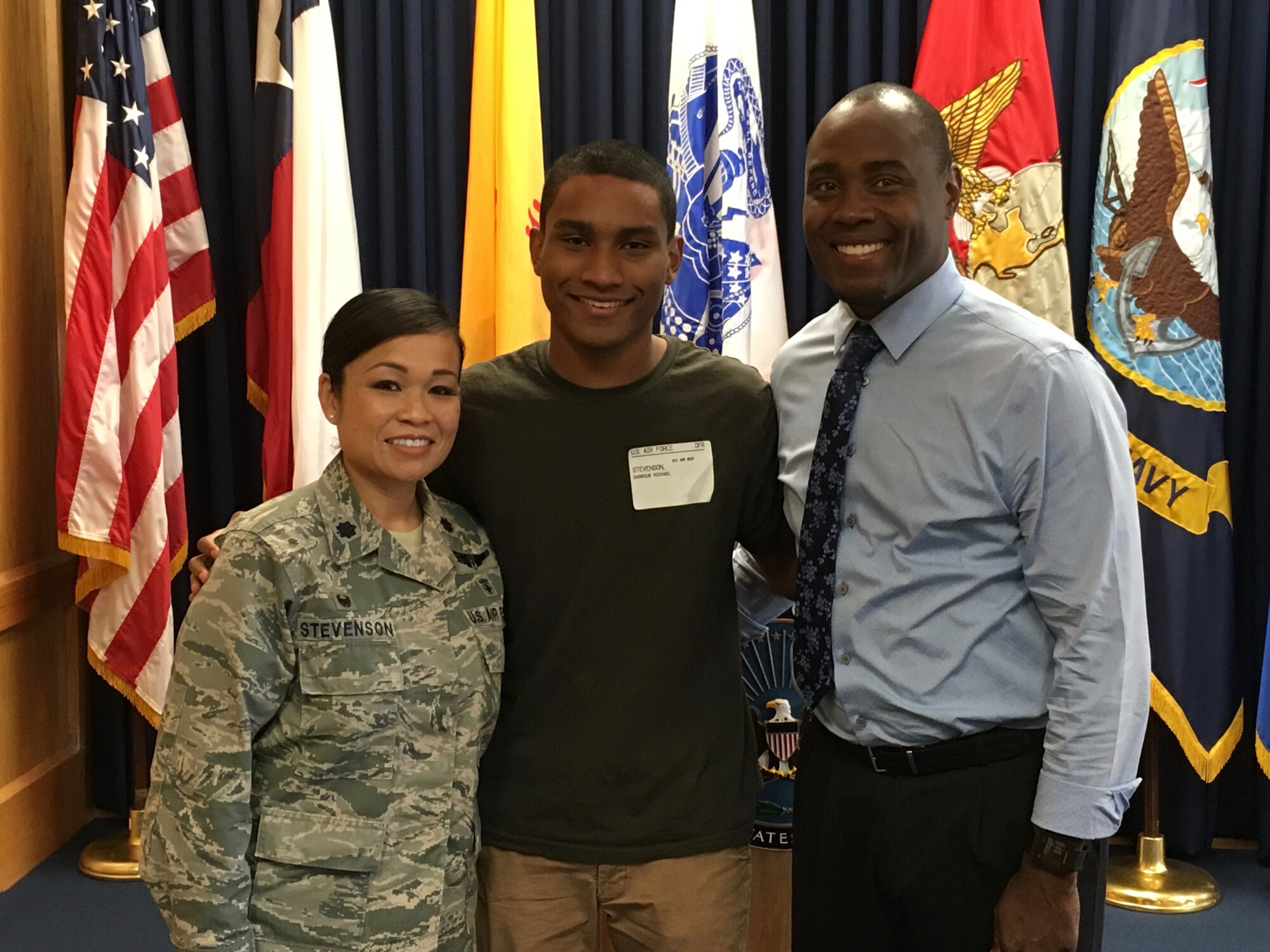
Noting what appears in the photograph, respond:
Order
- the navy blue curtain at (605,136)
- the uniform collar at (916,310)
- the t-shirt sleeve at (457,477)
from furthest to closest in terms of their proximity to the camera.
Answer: the navy blue curtain at (605,136), the t-shirt sleeve at (457,477), the uniform collar at (916,310)

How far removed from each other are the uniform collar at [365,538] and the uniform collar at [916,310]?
2.44ft

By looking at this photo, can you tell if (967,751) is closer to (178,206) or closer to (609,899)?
(609,899)

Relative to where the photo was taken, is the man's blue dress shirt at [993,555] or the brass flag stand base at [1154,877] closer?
the man's blue dress shirt at [993,555]

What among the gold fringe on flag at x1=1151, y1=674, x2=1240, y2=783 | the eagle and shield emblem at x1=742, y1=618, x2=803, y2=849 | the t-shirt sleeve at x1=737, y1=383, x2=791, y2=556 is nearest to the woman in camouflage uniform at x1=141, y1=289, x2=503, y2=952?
the t-shirt sleeve at x1=737, y1=383, x2=791, y2=556

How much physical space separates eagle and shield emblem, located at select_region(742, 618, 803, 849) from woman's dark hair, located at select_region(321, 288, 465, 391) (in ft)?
4.00

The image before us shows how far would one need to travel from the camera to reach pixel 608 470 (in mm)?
1987

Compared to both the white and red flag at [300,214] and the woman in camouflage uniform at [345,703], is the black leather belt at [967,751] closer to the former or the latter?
the woman in camouflage uniform at [345,703]

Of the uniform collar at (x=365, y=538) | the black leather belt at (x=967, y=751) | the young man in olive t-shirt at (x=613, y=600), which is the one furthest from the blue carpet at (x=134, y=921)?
the uniform collar at (x=365, y=538)

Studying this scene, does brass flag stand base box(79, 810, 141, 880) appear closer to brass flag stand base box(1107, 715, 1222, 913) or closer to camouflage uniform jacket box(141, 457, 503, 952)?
camouflage uniform jacket box(141, 457, 503, 952)

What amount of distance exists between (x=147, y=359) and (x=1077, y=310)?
9.60ft

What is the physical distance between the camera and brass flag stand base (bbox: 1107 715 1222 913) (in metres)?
3.76

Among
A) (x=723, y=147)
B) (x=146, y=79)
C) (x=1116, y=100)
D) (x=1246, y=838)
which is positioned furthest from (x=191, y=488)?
(x=1246, y=838)

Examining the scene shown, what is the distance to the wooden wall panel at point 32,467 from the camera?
12.7 feet

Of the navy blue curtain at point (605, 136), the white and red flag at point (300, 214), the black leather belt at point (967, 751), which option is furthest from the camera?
the navy blue curtain at point (605, 136)
